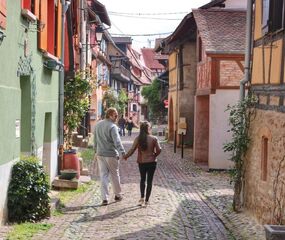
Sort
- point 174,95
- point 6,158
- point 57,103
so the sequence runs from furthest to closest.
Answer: point 174,95 → point 57,103 → point 6,158

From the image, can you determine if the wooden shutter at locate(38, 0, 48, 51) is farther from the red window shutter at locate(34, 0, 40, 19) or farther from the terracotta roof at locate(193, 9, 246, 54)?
the terracotta roof at locate(193, 9, 246, 54)

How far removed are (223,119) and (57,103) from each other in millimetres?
6357

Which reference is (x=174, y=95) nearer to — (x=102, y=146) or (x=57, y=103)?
(x=57, y=103)

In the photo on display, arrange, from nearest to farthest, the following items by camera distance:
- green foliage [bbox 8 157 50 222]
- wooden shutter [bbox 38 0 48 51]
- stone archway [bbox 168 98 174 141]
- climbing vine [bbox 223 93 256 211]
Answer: green foliage [bbox 8 157 50 222], wooden shutter [bbox 38 0 48 51], climbing vine [bbox 223 93 256 211], stone archway [bbox 168 98 174 141]

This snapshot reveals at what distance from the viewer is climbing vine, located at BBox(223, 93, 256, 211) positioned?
10516 millimetres

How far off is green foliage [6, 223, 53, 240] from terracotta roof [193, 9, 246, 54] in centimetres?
968

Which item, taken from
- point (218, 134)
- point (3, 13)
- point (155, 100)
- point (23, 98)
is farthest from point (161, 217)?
point (155, 100)

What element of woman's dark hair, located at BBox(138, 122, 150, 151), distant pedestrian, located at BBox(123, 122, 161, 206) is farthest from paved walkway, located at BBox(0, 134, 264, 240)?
woman's dark hair, located at BBox(138, 122, 150, 151)

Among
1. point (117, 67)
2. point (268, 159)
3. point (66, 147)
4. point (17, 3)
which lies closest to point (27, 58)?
point (17, 3)

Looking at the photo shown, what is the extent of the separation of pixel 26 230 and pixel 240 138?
4.54 m

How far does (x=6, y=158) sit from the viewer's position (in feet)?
25.9

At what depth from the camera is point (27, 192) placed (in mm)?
8398

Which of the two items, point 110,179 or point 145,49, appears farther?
point 145,49

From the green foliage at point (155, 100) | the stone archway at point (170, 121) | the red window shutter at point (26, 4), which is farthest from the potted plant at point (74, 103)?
the green foliage at point (155, 100)
